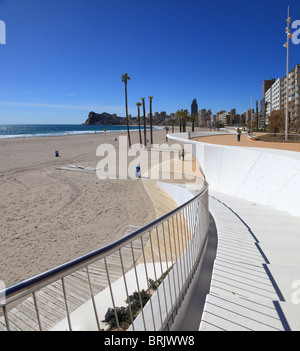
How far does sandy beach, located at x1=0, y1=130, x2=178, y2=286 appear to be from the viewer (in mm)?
7590

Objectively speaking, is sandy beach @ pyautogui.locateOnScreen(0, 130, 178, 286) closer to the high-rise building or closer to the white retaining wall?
the white retaining wall

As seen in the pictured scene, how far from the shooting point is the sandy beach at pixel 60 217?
759 centimetres

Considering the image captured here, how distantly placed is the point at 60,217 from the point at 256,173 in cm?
881

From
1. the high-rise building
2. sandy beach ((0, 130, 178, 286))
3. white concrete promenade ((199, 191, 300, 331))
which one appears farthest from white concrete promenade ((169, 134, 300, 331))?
the high-rise building

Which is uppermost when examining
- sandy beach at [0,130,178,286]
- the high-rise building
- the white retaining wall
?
the high-rise building

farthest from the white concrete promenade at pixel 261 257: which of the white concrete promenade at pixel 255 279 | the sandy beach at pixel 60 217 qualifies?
the sandy beach at pixel 60 217

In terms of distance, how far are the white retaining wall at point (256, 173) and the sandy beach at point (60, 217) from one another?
3.87 meters

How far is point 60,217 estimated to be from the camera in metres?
10.8

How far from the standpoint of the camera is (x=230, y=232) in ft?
16.0

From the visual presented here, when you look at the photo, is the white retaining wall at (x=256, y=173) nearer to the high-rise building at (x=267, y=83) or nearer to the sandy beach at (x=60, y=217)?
the sandy beach at (x=60, y=217)

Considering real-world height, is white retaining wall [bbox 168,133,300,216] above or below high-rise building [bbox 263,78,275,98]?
below

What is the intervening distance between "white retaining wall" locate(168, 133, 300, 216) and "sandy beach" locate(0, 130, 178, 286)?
3874 mm

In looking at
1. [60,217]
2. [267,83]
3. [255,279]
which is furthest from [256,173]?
[267,83]
